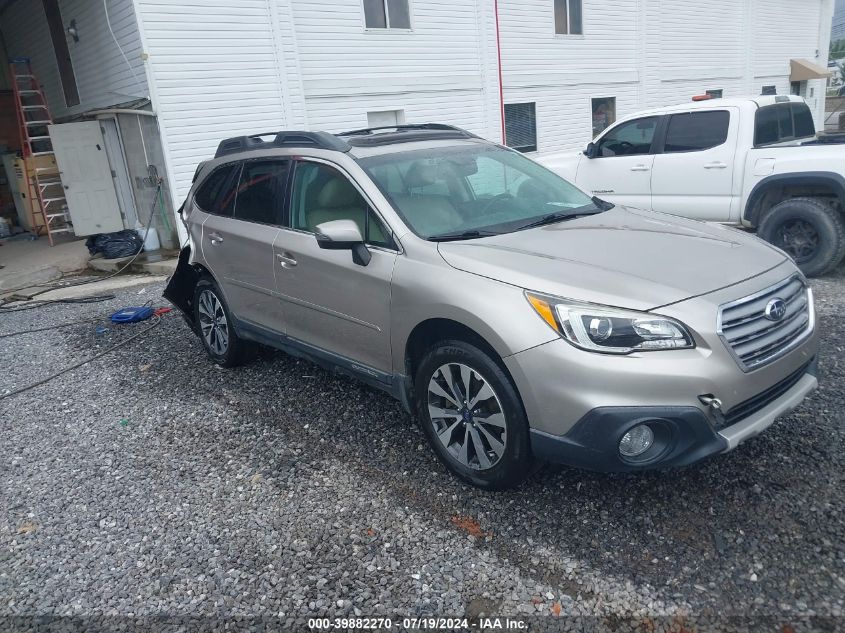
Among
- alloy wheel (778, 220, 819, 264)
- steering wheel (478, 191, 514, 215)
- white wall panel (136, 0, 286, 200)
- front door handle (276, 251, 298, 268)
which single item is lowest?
alloy wheel (778, 220, 819, 264)

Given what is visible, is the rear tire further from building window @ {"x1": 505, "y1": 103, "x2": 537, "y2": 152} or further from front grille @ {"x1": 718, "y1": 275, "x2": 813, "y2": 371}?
building window @ {"x1": 505, "y1": 103, "x2": 537, "y2": 152}

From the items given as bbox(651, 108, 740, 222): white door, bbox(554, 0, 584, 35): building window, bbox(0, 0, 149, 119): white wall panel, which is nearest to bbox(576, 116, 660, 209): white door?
bbox(651, 108, 740, 222): white door

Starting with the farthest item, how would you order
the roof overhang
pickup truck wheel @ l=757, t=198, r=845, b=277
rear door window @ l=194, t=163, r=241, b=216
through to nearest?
the roof overhang
pickup truck wheel @ l=757, t=198, r=845, b=277
rear door window @ l=194, t=163, r=241, b=216

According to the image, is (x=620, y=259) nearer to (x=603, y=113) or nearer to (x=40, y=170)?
(x=40, y=170)

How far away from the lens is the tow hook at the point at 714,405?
2.77m

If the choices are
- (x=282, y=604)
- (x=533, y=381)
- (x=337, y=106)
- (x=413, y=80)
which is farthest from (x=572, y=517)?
(x=413, y=80)

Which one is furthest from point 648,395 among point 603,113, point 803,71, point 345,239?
point 803,71

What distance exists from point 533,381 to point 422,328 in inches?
30.3

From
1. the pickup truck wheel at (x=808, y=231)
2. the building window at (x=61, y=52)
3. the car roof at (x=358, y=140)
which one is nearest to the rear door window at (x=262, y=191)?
the car roof at (x=358, y=140)

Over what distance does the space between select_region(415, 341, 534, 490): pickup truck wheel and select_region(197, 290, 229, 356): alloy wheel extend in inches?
96.6

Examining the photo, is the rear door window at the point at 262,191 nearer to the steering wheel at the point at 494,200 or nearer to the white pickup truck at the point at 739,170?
the steering wheel at the point at 494,200

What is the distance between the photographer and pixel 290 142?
461cm

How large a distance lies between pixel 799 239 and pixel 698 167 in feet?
4.29

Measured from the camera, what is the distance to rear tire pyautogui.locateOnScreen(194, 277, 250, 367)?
17.5 feet
